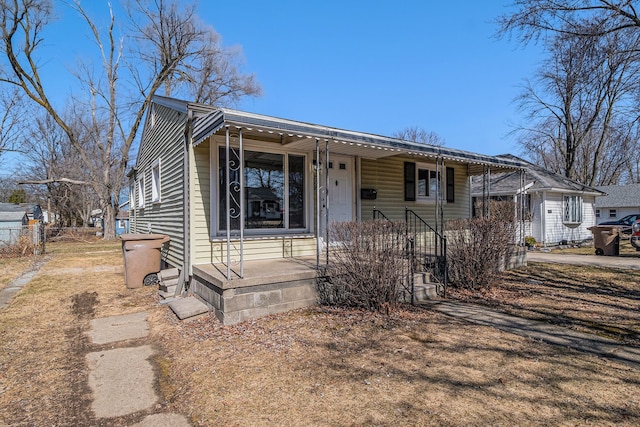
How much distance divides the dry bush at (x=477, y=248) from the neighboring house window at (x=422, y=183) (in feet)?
9.06

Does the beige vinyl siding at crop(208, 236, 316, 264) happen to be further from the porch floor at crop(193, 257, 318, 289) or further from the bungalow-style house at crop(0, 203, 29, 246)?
the bungalow-style house at crop(0, 203, 29, 246)

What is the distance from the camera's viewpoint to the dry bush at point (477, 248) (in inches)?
251

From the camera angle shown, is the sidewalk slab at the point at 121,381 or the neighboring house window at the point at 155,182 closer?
the sidewalk slab at the point at 121,381

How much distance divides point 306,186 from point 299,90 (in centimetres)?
1211

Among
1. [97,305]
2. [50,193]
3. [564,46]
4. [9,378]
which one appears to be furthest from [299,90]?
[50,193]

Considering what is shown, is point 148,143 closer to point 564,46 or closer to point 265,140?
point 265,140

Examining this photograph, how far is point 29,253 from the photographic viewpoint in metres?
13.4

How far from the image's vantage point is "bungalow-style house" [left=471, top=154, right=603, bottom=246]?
1599cm

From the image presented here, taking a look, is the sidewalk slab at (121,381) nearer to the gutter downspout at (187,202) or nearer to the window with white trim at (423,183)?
the gutter downspout at (187,202)

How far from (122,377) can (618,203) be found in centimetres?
3768

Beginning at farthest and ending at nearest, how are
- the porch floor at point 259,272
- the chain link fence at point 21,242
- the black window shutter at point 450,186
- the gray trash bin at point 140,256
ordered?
1. the chain link fence at point 21,242
2. the black window shutter at point 450,186
3. the gray trash bin at point 140,256
4. the porch floor at point 259,272

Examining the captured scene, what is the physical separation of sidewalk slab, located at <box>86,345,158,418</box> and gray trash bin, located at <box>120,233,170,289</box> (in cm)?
345

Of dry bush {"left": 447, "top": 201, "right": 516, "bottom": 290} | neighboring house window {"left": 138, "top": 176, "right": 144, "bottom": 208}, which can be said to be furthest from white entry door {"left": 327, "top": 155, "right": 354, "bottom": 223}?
neighboring house window {"left": 138, "top": 176, "right": 144, "bottom": 208}

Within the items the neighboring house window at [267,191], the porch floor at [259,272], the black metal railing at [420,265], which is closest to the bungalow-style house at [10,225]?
the neighboring house window at [267,191]
